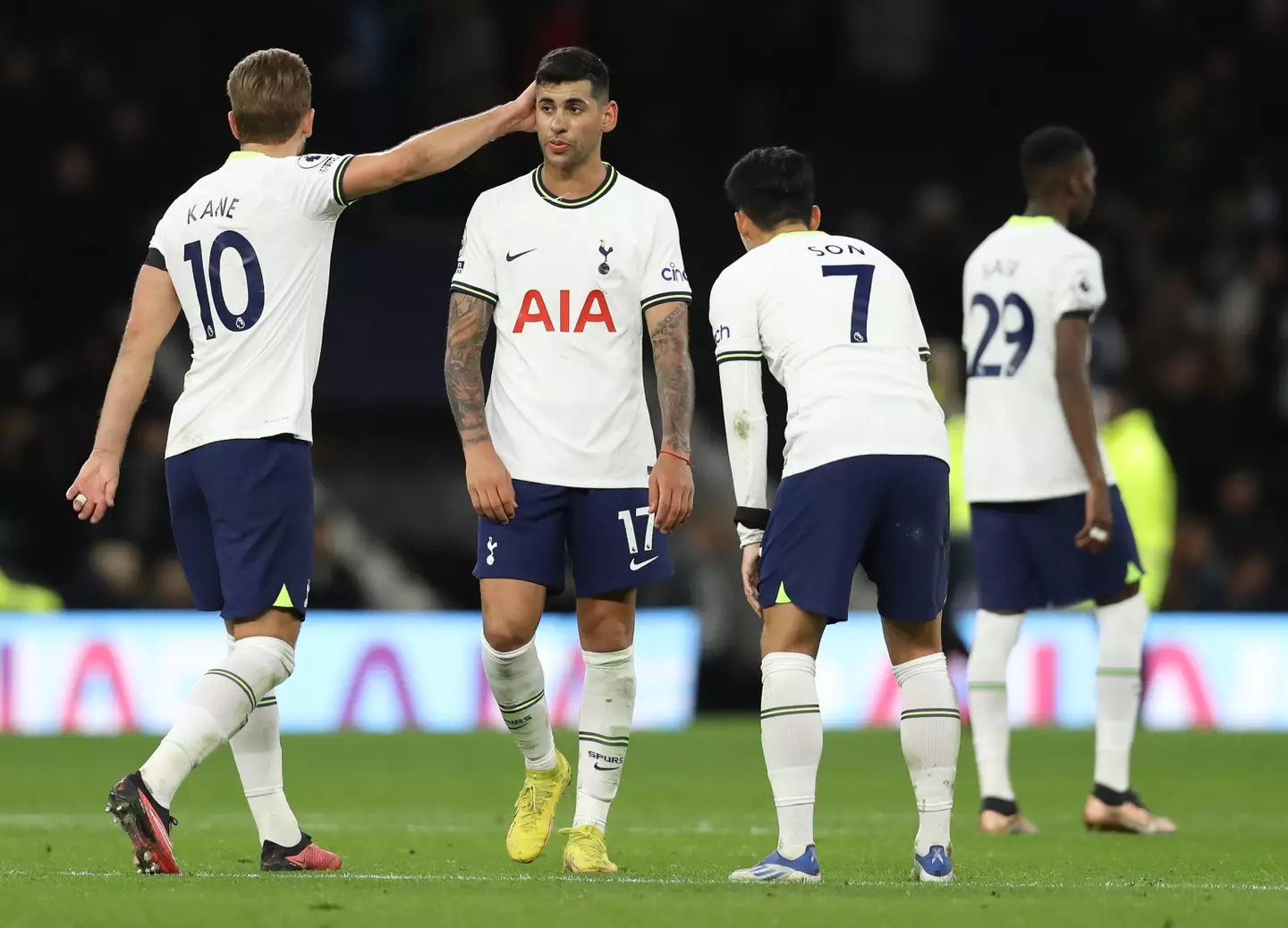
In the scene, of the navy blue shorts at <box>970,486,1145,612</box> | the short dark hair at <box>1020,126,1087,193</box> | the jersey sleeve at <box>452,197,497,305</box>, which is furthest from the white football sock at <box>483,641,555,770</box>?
the short dark hair at <box>1020,126,1087,193</box>

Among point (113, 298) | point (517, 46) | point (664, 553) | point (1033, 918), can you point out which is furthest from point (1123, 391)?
point (1033, 918)

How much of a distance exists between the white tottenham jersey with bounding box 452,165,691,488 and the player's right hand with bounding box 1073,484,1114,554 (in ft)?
7.28

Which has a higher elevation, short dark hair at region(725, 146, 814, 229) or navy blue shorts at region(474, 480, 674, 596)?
short dark hair at region(725, 146, 814, 229)

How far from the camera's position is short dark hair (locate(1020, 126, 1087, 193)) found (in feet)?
28.7

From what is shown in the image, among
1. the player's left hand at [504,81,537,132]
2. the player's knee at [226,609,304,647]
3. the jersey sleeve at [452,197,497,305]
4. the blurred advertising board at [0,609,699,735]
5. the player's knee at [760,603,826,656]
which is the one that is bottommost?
the blurred advertising board at [0,609,699,735]

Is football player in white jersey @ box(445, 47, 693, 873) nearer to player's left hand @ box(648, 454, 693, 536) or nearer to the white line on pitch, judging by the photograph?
player's left hand @ box(648, 454, 693, 536)

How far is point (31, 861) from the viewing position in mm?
6961

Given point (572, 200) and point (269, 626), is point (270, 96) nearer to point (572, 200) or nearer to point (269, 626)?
point (572, 200)

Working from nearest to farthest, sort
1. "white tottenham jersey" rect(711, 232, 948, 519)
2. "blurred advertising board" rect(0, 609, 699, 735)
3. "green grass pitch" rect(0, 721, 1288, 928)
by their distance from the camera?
1. "green grass pitch" rect(0, 721, 1288, 928)
2. "white tottenham jersey" rect(711, 232, 948, 519)
3. "blurred advertising board" rect(0, 609, 699, 735)

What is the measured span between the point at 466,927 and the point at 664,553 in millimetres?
2077

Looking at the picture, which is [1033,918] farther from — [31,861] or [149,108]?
[149,108]

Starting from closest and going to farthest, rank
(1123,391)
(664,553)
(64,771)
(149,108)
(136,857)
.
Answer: (136,857)
(664,553)
(64,771)
(1123,391)
(149,108)

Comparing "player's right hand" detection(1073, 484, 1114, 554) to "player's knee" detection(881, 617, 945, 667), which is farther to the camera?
"player's right hand" detection(1073, 484, 1114, 554)

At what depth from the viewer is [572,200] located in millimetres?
6969
